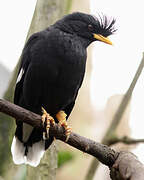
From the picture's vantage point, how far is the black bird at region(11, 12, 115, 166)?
419 cm

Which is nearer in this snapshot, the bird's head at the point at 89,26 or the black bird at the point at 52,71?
the black bird at the point at 52,71

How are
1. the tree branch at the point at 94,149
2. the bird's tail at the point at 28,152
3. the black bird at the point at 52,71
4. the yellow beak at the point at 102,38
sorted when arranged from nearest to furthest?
the tree branch at the point at 94,149
the black bird at the point at 52,71
the bird's tail at the point at 28,152
the yellow beak at the point at 102,38

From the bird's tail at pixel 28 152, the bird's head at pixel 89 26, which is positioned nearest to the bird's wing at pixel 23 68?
the bird's head at pixel 89 26

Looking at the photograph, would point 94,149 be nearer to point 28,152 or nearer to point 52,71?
point 52,71

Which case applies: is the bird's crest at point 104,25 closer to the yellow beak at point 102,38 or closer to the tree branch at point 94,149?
the yellow beak at point 102,38

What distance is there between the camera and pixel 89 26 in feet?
15.2

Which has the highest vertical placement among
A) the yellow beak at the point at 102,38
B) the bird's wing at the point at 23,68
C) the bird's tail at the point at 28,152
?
the yellow beak at the point at 102,38

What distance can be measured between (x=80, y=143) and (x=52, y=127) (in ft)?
1.33

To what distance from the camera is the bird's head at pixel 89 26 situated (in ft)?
15.1

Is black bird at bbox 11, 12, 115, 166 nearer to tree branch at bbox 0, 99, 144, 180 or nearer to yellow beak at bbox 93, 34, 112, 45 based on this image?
yellow beak at bbox 93, 34, 112, 45

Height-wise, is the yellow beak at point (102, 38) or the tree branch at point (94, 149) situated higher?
the yellow beak at point (102, 38)

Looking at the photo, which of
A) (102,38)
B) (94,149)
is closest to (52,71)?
(102,38)

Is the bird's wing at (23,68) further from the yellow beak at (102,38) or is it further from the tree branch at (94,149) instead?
the tree branch at (94,149)

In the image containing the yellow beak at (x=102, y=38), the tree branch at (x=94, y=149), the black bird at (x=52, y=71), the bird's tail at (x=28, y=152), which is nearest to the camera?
the tree branch at (x=94, y=149)
